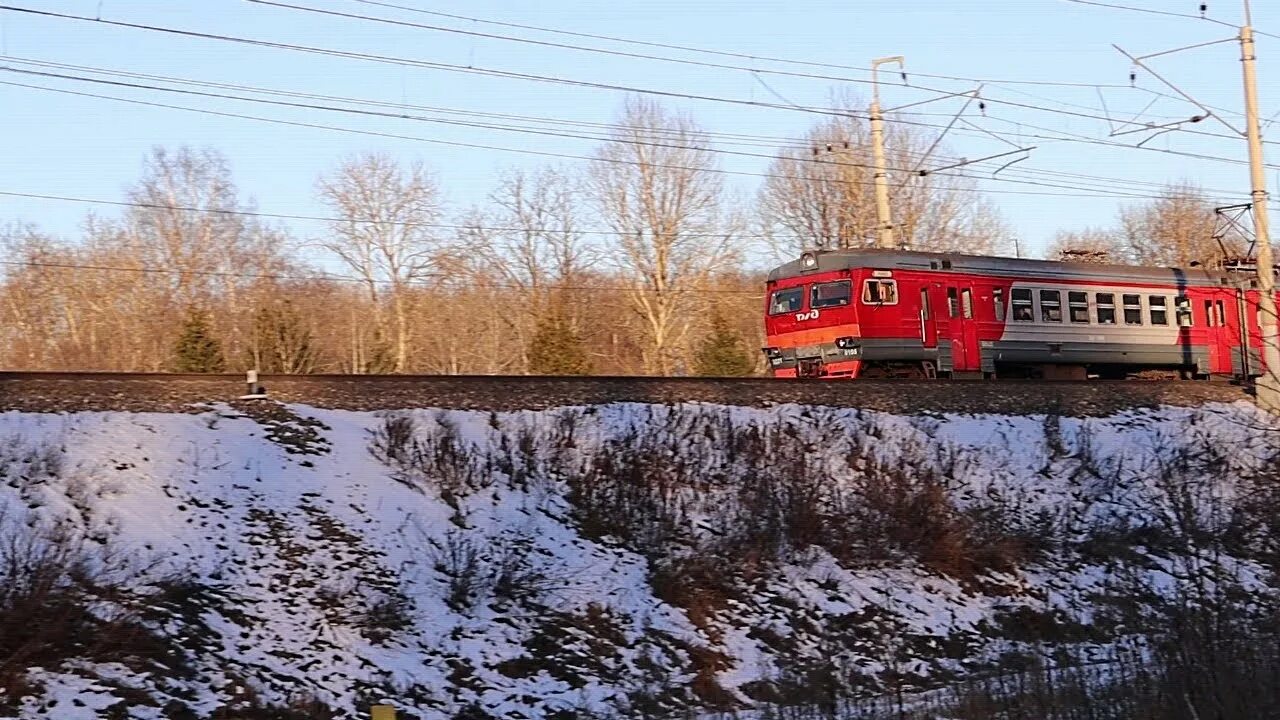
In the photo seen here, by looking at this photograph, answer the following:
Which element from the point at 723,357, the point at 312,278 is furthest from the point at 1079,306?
the point at 312,278

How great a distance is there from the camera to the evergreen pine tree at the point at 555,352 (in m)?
31.3

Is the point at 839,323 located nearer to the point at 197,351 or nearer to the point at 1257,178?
the point at 1257,178

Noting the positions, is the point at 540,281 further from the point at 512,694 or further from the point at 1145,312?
the point at 512,694

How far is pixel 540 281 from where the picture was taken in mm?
50781

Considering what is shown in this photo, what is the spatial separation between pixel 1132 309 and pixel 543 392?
17202 millimetres

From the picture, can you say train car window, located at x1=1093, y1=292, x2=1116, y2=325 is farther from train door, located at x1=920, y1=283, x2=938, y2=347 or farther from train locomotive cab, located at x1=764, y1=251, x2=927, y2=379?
train locomotive cab, located at x1=764, y1=251, x2=927, y2=379

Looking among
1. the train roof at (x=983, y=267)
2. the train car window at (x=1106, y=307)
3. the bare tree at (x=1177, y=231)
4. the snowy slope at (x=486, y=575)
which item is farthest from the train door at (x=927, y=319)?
the bare tree at (x=1177, y=231)

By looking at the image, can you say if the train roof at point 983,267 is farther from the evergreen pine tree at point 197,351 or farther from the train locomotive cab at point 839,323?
the evergreen pine tree at point 197,351

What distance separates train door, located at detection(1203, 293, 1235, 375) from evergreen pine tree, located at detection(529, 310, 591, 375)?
15373 mm

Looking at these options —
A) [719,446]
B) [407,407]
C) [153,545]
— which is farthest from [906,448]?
[153,545]

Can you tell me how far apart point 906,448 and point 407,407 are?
27.3 ft

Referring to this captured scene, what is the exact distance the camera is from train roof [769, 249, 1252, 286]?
86.3ft

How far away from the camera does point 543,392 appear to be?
64.2 ft

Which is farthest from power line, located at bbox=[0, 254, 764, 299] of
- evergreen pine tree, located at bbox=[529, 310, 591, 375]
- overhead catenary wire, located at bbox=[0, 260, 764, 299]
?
evergreen pine tree, located at bbox=[529, 310, 591, 375]
